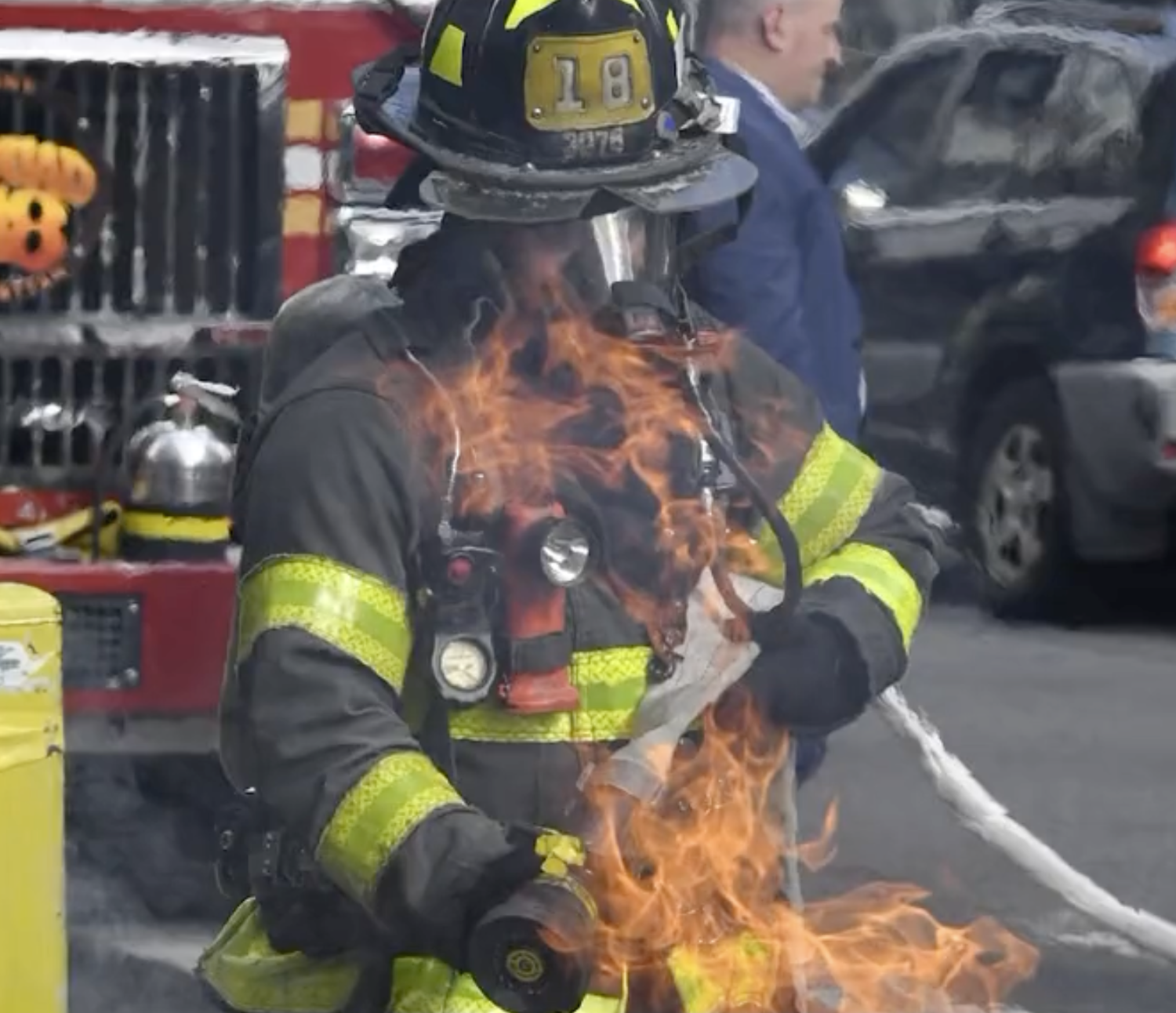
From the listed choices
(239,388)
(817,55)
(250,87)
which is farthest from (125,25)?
(817,55)

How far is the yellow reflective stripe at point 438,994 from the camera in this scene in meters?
2.83

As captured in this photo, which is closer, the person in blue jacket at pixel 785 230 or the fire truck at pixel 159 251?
the person in blue jacket at pixel 785 230

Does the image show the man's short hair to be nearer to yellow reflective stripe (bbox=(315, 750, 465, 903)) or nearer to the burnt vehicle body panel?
yellow reflective stripe (bbox=(315, 750, 465, 903))

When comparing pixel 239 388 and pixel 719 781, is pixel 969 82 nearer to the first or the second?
pixel 239 388

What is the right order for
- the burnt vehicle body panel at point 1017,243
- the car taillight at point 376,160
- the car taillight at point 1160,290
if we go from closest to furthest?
the car taillight at point 376,160
the car taillight at point 1160,290
the burnt vehicle body panel at point 1017,243

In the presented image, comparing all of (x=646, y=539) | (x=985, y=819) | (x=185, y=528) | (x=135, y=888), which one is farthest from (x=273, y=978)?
(x=135, y=888)

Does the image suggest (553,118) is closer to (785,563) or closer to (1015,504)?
(785,563)

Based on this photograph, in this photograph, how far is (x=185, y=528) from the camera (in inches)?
223

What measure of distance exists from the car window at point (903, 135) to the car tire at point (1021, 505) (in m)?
0.77

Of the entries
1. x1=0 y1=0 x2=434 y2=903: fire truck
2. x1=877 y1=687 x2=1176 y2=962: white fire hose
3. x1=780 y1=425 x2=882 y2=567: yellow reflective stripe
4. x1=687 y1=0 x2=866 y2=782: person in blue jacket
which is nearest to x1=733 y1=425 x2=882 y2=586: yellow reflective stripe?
x1=780 y1=425 x2=882 y2=567: yellow reflective stripe

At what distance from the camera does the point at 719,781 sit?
3018mm

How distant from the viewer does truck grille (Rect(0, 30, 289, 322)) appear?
583 cm

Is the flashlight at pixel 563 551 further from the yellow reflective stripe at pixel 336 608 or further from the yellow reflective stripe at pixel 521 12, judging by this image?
the yellow reflective stripe at pixel 521 12

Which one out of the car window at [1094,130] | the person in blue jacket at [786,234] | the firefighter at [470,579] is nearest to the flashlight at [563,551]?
the firefighter at [470,579]
